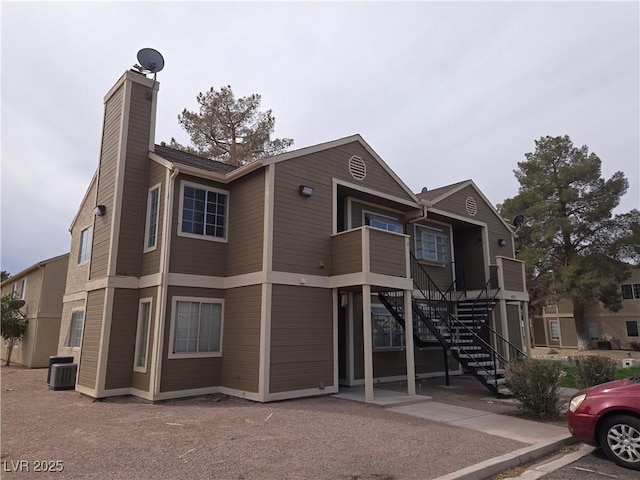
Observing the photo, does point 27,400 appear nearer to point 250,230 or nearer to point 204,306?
point 204,306

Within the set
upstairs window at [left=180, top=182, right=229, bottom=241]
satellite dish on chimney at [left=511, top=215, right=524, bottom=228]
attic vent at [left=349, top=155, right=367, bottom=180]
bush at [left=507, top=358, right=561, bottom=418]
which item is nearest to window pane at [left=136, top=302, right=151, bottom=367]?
upstairs window at [left=180, top=182, right=229, bottom=241]

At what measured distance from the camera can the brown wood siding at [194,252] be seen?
10.0 m

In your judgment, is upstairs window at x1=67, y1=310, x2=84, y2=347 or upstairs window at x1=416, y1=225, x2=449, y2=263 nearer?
upstairs window at x1=67, y1=310, x2=84, y2=347

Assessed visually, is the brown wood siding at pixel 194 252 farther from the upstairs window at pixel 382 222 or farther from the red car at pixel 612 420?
the red car at pixel 612 420

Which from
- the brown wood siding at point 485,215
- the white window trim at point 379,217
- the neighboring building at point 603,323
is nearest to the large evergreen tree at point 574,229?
the neighboring building at point 603,323

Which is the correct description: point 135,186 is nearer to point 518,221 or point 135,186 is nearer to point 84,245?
point 84,245

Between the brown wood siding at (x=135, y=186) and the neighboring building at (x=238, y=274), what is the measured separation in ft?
0.09

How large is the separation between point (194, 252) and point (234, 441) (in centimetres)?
538

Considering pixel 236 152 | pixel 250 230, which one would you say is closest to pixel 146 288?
pixel 250 230

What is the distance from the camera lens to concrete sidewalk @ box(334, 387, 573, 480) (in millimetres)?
5102

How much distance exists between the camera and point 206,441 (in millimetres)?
5926

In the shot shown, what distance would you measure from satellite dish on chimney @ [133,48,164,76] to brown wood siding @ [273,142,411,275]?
496 centimetres

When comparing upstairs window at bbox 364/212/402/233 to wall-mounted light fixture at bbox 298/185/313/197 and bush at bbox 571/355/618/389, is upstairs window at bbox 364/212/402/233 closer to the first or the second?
wall-mounted light fixture at bbox 298/185/313/197

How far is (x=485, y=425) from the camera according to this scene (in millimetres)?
7234
